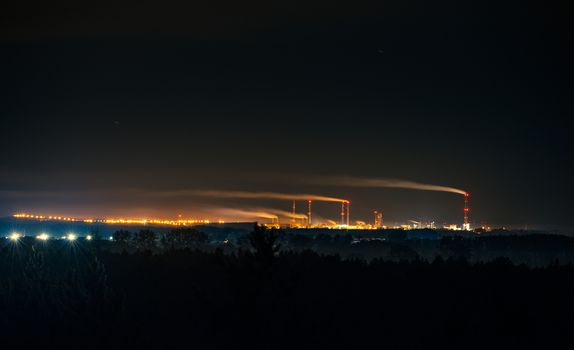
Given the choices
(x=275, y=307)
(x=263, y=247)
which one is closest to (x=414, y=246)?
(x=275, y=307)

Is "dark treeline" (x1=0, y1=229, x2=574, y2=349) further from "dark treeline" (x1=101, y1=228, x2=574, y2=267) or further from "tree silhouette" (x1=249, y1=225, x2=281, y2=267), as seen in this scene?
"dark treeline" (x1=101, y1=228, x2=574, y2=267)

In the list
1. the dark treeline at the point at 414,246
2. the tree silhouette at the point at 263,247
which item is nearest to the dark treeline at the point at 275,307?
the tree silhouette at the point at 263,247

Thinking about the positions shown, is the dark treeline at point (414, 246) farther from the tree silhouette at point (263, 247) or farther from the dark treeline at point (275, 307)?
the tree silhouette at point (263, 247)

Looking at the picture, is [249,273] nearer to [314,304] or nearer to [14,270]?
[314,304]

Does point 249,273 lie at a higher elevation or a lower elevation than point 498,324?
higher

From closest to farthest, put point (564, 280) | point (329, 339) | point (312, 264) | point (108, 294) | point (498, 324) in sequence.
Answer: point (329, 339) < point (498, 324) < point (108, 294) < point (564, 280) < point (312, 264)

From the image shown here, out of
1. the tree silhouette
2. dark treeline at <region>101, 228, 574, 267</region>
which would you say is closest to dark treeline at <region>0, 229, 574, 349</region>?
the tree silhouette

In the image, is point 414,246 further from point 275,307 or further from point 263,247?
point 263,247

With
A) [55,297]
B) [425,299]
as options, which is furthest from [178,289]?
[425,299]
